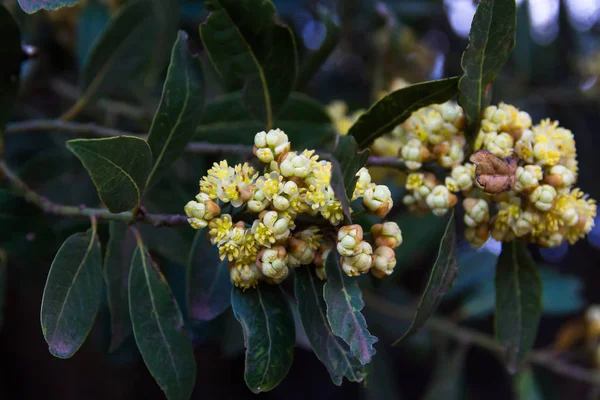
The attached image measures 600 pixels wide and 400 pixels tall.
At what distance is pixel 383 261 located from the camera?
3.29 feet

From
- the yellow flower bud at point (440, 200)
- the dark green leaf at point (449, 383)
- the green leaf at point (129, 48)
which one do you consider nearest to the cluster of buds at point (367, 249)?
the yellow flower bud at point (440, 200)

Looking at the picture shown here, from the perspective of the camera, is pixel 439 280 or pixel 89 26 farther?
pixel 89 26

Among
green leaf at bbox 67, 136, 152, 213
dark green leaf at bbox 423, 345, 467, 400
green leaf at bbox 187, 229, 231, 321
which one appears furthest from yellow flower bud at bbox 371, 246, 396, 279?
dark green leaf at bbox 423, 345, 467, 400

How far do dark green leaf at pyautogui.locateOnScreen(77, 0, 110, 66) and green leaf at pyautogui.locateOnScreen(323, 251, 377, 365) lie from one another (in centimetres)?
146

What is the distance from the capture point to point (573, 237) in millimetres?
1185

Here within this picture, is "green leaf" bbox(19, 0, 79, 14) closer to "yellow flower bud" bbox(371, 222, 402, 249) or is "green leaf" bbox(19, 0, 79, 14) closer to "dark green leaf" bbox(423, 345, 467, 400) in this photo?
"yellow flower bud" bbox(371, 222, 402, 249)

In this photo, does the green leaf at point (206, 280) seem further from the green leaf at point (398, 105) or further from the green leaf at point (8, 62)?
the green leaf at point (8, 62)

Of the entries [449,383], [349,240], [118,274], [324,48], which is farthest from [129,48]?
[449,383]

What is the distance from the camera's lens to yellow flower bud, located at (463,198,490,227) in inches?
44.4

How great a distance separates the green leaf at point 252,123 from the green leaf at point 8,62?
48 cm

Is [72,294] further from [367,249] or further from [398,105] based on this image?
[398,105]

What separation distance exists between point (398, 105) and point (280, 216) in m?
0.35

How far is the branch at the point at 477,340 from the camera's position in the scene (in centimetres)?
215

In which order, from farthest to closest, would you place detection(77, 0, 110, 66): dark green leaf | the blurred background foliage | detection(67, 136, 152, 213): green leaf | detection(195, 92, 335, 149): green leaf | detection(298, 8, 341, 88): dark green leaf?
detection(77, 0, 110, 66): dark green leaf → the blurred background foliage → detection(195, 92, 335, 149): green leaf → detection(298, 8, 341, 88): dark green leaf → detection(67, 136, 152, 213): green leaf
